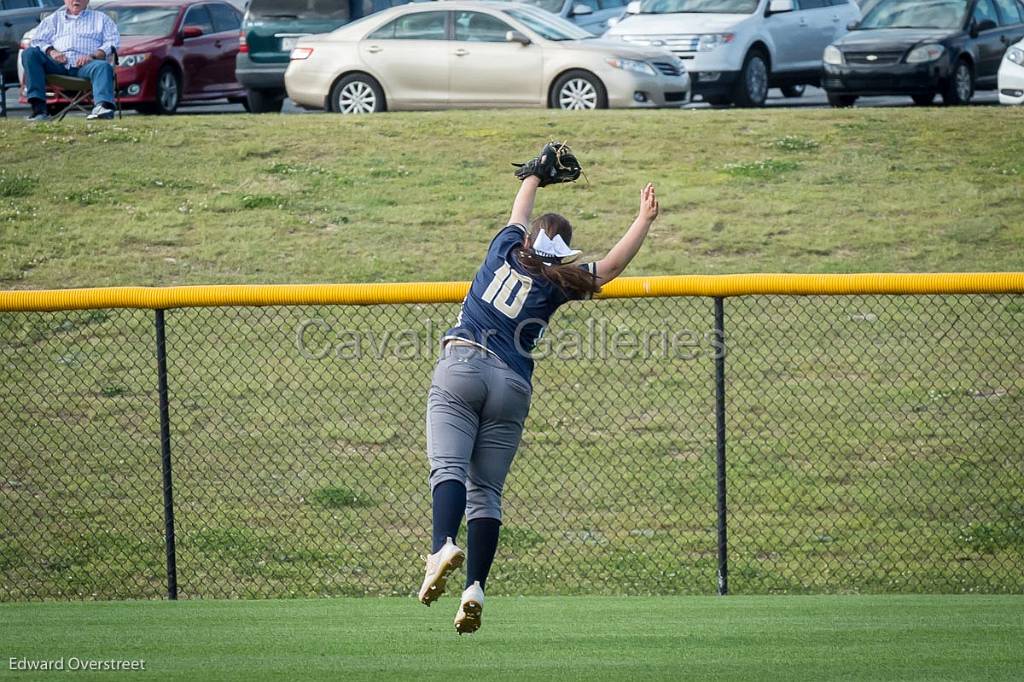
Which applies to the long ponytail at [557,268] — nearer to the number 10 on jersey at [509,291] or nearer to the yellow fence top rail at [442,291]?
the number 10 on jersey at [509,291]

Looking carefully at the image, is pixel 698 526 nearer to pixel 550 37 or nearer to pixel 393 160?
pixel 393 160

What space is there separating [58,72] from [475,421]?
1081 cm

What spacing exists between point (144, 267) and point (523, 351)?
23.4 feet

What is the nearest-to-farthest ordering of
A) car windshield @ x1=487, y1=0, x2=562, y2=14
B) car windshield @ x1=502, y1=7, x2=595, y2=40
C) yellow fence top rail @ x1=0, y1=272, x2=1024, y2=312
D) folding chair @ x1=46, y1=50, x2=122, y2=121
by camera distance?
1. yellow fence top rail @ x1=0, y1=272, x2=1024, y2=312
2. folding chair @ x1=46, y1=50, x2=122, y2=121
3. car windshield @ x1=502, y1=7, x2=595, y2=40
4. car windshield @ x1=487, y1=0, x2=562, y2=14

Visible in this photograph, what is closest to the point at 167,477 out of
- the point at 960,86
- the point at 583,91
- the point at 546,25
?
the point at 583,91

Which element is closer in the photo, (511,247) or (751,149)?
(511,247)

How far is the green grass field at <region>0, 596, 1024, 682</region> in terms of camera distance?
5.84m

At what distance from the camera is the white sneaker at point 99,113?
14914mm

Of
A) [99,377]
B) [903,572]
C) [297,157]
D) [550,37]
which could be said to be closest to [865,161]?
[550,37]

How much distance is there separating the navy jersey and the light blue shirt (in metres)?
10.2

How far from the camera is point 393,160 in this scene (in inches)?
562

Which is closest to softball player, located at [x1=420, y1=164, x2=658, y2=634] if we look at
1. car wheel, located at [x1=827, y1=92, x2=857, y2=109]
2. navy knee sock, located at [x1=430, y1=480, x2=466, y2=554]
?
navy knee sock, located at [x1=430, y1=480, x2=466, y2=554]

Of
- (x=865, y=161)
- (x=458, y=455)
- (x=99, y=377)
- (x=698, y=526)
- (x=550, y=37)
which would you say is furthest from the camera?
(x=550, y=37)

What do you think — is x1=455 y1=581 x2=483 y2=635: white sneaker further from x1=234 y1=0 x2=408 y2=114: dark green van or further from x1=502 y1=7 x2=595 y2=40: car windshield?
x1=234 y1=0 x2=408 y2=114: dark green van
